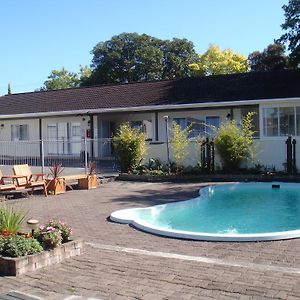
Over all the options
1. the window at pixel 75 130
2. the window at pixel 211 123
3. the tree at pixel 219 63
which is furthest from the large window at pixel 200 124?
the tree at pixel 219 63

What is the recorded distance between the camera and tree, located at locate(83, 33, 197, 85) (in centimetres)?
5503

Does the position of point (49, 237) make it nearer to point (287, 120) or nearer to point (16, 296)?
point (16, 296)

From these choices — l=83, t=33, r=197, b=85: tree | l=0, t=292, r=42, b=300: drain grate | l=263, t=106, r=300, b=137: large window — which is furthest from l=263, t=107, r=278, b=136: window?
l=83, t=33, r=197, b=85: tree

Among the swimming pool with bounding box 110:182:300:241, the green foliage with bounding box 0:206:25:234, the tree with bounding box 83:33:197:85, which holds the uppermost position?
the tree with bounding box 83:33:197:85

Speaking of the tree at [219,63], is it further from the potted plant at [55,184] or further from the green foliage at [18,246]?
the green foliage at [18,246]

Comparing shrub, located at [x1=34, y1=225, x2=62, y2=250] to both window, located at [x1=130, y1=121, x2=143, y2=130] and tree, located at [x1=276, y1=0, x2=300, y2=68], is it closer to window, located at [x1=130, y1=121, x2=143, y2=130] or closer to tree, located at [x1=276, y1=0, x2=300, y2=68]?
window, located at [x1=130, y1=121, x2=143, y2=130]

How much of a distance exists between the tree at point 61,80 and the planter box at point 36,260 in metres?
66.4

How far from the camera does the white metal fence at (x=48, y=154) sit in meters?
19.6

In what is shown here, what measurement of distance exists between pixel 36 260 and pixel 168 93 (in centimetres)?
2148

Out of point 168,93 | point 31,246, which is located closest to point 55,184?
point 31,246

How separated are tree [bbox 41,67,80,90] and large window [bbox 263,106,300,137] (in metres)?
53.3

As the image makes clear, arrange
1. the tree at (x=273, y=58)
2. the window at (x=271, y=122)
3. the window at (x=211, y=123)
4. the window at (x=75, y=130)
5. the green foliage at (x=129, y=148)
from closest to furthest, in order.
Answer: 1. the green foliage at (x=129, y=148)
2. the window at (x=271, y=122)
3. the window at (x=211, y=123)
4. the window at (x=75, y=130)
5. the tree at (x=273, y=58)

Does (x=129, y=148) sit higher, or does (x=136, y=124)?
(x=136, y=124)

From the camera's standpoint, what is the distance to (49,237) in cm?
713
